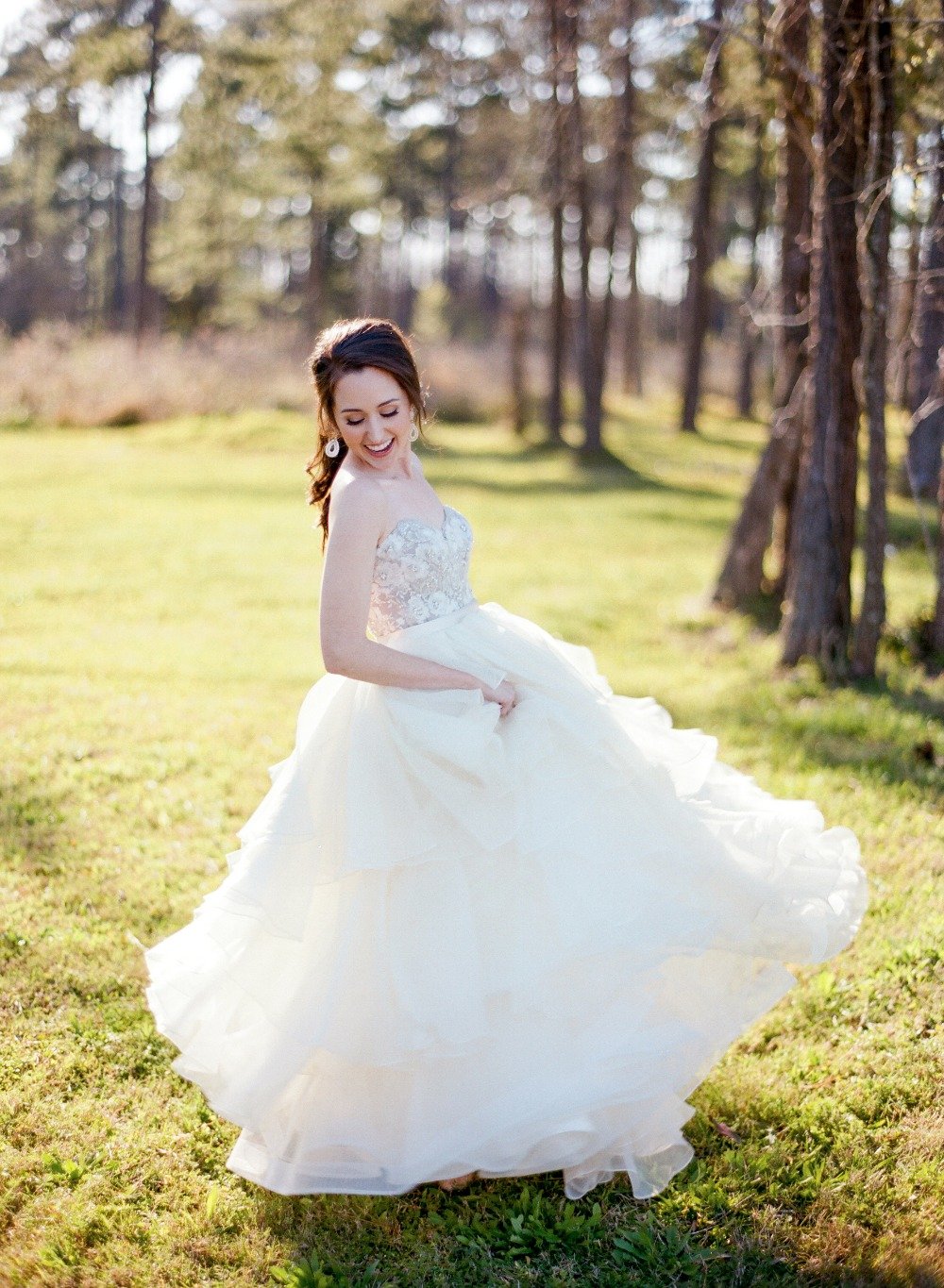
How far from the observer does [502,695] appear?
2895mm

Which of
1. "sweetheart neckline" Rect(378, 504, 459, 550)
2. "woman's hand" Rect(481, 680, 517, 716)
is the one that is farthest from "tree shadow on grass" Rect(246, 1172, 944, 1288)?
"sweetheart neckline" Rect(378, 504, 459, 550)

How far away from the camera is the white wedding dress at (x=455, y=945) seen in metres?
2.65

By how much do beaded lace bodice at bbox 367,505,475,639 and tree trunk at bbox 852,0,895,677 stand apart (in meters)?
3.64

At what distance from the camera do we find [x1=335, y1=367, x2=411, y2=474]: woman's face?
2877 millimetres

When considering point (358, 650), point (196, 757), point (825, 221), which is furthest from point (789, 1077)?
point (825, 221)

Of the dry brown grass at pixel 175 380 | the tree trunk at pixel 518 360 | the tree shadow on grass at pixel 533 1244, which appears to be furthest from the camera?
the tree trunk at pixel 518 360

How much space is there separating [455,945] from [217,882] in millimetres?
2046

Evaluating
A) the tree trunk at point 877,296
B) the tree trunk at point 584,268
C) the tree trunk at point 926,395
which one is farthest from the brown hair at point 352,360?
the tree trunk at point 584,268

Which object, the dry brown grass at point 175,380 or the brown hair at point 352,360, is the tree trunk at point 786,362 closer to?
the brown hair at point 352,360

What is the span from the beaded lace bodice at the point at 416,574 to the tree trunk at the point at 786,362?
4.65 m

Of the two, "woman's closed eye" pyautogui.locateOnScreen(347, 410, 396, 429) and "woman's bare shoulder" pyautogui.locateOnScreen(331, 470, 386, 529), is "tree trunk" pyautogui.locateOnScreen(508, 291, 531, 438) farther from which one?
"woman's bare shoulder" pyautogui.locateOnScreen(331, 470, 386, 529)

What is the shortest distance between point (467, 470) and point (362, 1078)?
1559 centimetres

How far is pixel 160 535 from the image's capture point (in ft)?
38.5

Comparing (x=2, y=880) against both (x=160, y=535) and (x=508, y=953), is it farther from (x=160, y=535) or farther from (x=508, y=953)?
(x=160, y=535)
